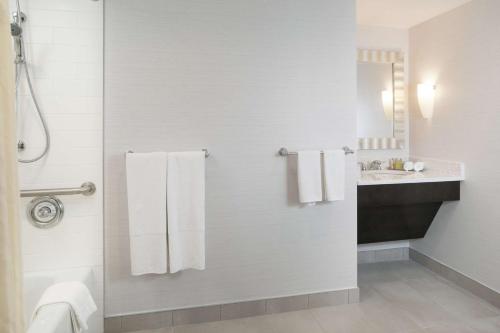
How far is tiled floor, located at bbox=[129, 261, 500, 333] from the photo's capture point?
2.23 m

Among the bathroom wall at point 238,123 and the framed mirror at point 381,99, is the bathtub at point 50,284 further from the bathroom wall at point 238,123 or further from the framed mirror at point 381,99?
the framed mirror at point 381,99

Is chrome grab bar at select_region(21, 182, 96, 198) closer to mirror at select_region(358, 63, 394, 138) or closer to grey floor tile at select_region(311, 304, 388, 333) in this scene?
grey floor tile at select_region(311, 304, 388, 333)

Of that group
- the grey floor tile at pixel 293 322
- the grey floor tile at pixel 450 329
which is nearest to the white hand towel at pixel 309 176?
the grey floor tile at pixel 293 322

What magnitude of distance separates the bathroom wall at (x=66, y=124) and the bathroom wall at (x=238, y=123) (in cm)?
8

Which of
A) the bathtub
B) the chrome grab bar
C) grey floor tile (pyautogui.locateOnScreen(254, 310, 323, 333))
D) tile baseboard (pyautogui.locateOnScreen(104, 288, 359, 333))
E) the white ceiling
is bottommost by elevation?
grey floor tile (pyautogui.locateOnScreen(254, 310, 323, 333))

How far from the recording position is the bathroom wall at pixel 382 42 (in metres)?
3.23

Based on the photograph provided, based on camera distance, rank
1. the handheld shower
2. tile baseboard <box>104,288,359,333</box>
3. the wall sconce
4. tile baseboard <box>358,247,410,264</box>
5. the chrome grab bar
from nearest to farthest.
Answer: the handheld shower → the chrome grab bar → tile baseboard <box>104,288,359,333</box> → the wall sconce → tile baseboard <box>358,247,410,264</box>

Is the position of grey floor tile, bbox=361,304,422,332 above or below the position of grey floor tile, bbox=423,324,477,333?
above

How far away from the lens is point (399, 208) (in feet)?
9.71

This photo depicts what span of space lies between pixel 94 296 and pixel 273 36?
2.02 m

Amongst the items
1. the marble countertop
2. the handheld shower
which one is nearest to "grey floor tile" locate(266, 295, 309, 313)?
the marble countertop

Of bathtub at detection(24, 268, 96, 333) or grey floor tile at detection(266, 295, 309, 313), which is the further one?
grey floor tile at detection(266, 295, 309, 313)

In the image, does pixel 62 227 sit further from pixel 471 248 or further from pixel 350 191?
pixel 471 248

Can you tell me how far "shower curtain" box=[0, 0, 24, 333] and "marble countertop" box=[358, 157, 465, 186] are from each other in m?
2.36
